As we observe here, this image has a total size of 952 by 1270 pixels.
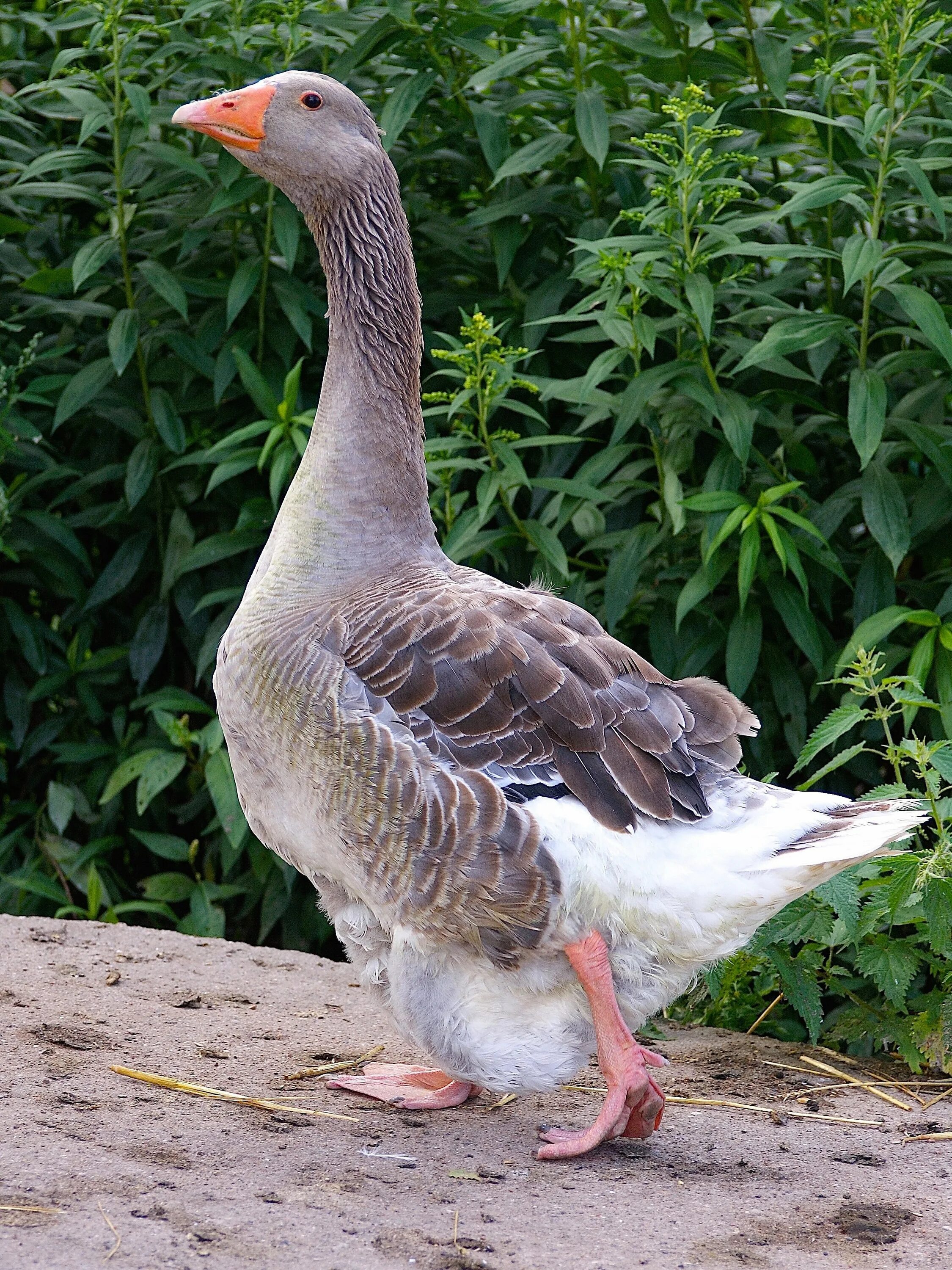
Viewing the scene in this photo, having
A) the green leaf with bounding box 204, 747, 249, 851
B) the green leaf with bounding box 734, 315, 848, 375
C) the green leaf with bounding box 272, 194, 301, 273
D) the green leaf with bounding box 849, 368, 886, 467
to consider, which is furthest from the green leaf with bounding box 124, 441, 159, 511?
the green leaf with bounding box 849, 368, 886, 467

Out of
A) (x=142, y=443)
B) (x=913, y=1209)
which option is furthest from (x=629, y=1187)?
(x=142, y=443)

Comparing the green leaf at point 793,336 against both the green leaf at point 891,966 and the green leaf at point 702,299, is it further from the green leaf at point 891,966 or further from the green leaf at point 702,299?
the green leaf at point 891,966

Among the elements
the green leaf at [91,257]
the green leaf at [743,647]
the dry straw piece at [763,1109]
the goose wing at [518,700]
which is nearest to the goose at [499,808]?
the goose wing at [518,700]

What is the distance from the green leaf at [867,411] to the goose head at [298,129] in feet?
5.94

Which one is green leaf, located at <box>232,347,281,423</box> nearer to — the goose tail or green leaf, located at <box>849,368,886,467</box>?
green leaf, located at <box>849,368,886,467</box>

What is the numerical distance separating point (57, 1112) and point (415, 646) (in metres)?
1.46

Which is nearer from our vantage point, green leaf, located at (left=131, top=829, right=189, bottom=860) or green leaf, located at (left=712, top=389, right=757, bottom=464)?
green leaf, located at (left=712, top=389, right=757, bottom=464)

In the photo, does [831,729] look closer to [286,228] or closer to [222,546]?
[222,546]

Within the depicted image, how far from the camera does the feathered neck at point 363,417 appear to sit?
3.80 m

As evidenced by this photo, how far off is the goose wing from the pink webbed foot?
3.26ft

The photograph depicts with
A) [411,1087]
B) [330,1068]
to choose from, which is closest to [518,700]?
[411,1087]

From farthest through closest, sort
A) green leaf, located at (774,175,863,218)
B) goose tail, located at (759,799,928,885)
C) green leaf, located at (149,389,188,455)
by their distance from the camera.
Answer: green leaf, located at (149,389,188,455), green leaf, located at (774,175,863,218), goose tail, located at (759,799,928,885)

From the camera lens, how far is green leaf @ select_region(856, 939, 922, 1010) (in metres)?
4.03

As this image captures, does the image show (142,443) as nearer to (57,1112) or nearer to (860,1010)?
(57,1112)
